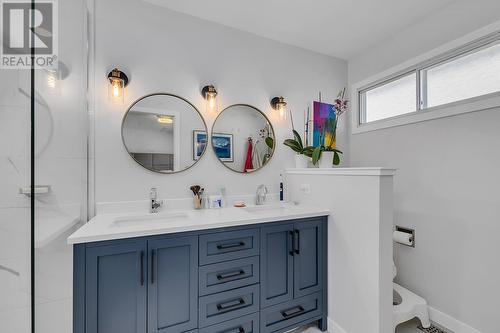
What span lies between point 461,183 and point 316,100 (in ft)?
5.11

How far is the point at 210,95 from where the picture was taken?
2.04 metres

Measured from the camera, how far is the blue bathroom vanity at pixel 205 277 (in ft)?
4.00

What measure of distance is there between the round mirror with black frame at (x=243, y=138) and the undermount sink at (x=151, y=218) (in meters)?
0.65

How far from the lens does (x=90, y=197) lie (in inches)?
66.1

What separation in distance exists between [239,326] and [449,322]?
1.72m


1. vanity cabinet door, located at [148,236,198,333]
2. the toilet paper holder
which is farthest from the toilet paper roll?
vanity cabinet door, located at [148,236,198,333]

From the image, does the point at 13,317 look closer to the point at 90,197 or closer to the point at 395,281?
the point at 90,197

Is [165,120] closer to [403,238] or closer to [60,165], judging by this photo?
[60,165]

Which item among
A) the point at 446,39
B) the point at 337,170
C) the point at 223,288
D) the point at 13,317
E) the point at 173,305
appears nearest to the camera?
the point at 13,317

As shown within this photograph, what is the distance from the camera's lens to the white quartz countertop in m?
1.23

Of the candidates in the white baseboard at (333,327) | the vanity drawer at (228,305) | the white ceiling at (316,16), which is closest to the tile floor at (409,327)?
the white baseboard at (333,327)

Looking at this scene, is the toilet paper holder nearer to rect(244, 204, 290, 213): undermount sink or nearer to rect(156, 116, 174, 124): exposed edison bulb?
rect(244, 204, 290, 213): undermount sink

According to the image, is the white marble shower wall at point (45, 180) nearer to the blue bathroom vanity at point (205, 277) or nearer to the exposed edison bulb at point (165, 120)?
the blue bathroom vanity at point (205, 277)

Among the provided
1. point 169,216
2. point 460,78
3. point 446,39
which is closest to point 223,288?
point 169,216
